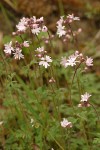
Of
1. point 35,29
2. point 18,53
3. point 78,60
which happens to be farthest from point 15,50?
point 78,60

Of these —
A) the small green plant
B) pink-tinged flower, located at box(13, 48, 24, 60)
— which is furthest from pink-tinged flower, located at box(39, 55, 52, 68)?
pink-tinged flower, located at box(13, 48, 24, 60)

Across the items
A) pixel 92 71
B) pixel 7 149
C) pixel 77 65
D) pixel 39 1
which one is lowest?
pixel 7 149

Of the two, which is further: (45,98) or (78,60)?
(45,98)

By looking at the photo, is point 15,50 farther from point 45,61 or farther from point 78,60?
point 78,60

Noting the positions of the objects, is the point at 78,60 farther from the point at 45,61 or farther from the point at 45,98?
the point at 45,98

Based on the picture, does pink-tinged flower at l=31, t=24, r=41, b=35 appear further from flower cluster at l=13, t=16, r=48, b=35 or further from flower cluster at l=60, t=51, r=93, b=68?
flower cluster at l=60, t=51, r=93, b=68

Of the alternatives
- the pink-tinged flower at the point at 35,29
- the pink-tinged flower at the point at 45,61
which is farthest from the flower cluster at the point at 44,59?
the pink-tinged flower at the point at 35,29

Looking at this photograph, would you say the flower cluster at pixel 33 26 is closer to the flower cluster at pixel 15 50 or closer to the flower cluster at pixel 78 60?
the flower cluster at pixel 15 50

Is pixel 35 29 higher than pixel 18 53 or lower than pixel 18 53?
higher

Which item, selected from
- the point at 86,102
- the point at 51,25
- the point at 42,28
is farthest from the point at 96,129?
the point at 51,25

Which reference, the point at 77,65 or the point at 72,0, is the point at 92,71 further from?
the point at 77,65

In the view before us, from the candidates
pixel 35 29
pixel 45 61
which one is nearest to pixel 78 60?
pixel 45 61
